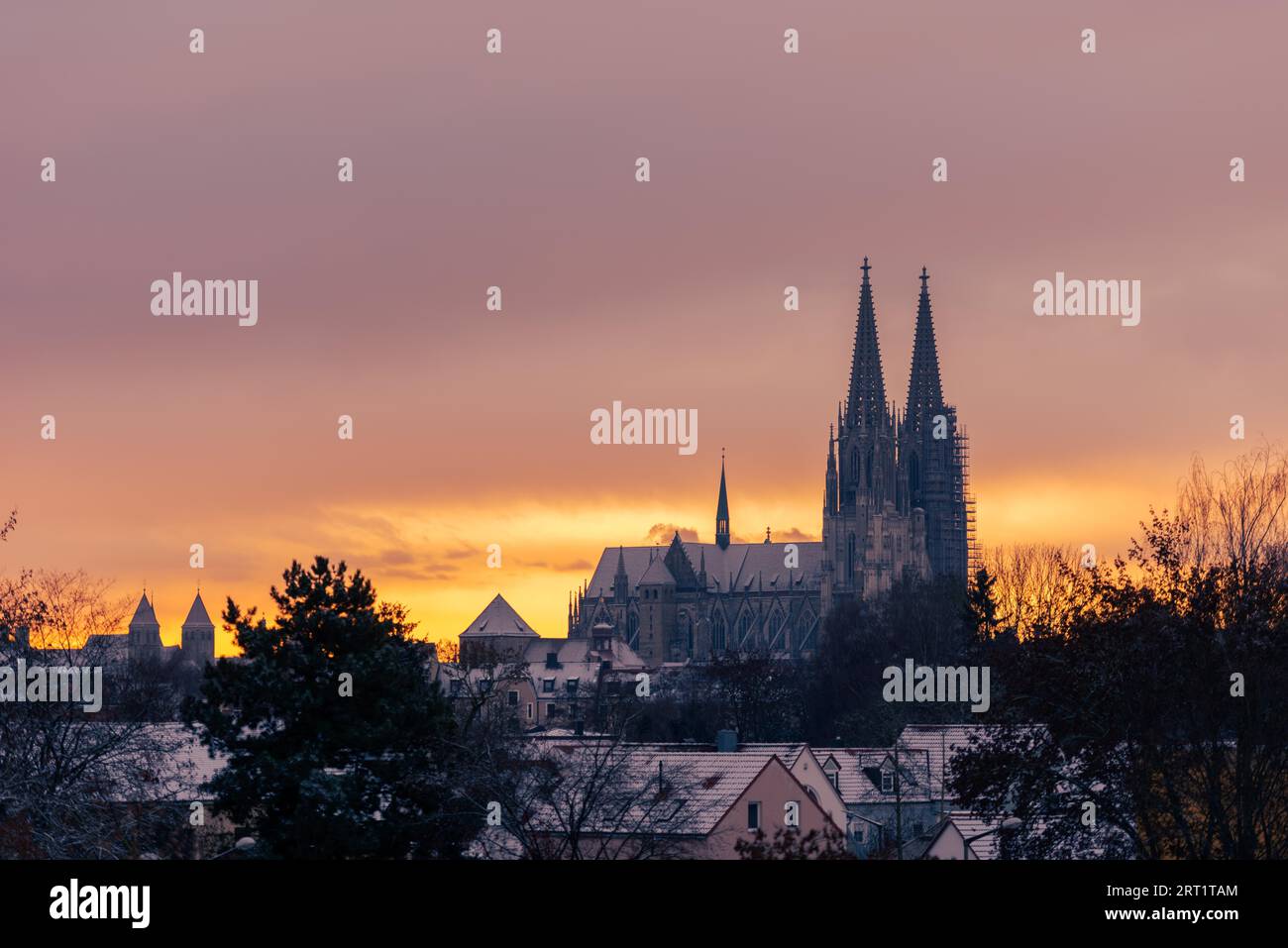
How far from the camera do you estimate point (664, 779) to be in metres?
45.2

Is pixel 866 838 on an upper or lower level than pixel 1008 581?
lower

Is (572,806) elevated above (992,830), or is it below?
above

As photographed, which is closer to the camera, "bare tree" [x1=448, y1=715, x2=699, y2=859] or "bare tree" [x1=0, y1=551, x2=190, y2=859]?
"bare tree" [x1=0, y1=551, x2=190, y2=859]

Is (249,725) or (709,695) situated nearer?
(249,725)

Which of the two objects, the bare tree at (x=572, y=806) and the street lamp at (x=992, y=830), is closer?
the street lamp at (x=992, y=830)

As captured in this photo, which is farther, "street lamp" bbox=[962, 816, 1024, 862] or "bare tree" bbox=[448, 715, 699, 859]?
"bare tree" bbox=[448, 715, 699, 859]

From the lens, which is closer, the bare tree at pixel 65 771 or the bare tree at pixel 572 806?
the bare tree at pixel 65 771

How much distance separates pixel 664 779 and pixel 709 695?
76.2m

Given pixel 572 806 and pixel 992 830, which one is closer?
pixel 572 806
